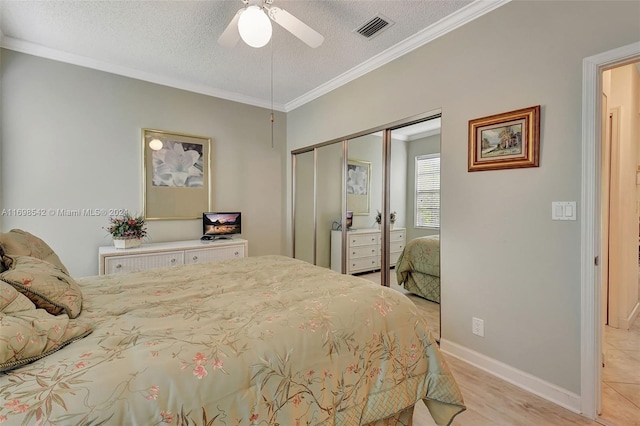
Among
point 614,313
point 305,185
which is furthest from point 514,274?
point 305,185

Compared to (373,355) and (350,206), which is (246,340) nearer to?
(373,355)

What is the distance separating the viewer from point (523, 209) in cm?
199

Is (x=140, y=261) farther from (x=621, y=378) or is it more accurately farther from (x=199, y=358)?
(x=621, y=378)

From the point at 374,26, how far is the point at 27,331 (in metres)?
2.86

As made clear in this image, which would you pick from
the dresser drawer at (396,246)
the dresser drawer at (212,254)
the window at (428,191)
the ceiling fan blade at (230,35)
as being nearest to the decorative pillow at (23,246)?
the dresser drawer at (212,254)

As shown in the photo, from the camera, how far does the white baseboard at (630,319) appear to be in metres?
2.83

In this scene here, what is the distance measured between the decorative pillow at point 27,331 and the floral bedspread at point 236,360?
33 mm

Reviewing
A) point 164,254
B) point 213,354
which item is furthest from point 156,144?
point 213,354

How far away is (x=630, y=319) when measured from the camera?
9.65 ft

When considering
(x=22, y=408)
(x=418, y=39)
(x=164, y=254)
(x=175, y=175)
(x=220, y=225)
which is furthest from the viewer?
(x=220, y=225)

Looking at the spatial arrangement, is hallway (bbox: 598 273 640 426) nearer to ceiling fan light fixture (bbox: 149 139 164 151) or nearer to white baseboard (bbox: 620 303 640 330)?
white baseboard (bbox: 620 303 640 330)

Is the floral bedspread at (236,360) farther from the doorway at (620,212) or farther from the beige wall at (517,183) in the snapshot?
the doorway at (620,212)

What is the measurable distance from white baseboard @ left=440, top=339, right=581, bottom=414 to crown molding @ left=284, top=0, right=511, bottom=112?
8.58 feet

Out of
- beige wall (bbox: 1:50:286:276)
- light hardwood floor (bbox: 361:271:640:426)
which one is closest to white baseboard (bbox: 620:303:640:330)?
light hardwood floor (bbox: 361:271:640:426)
